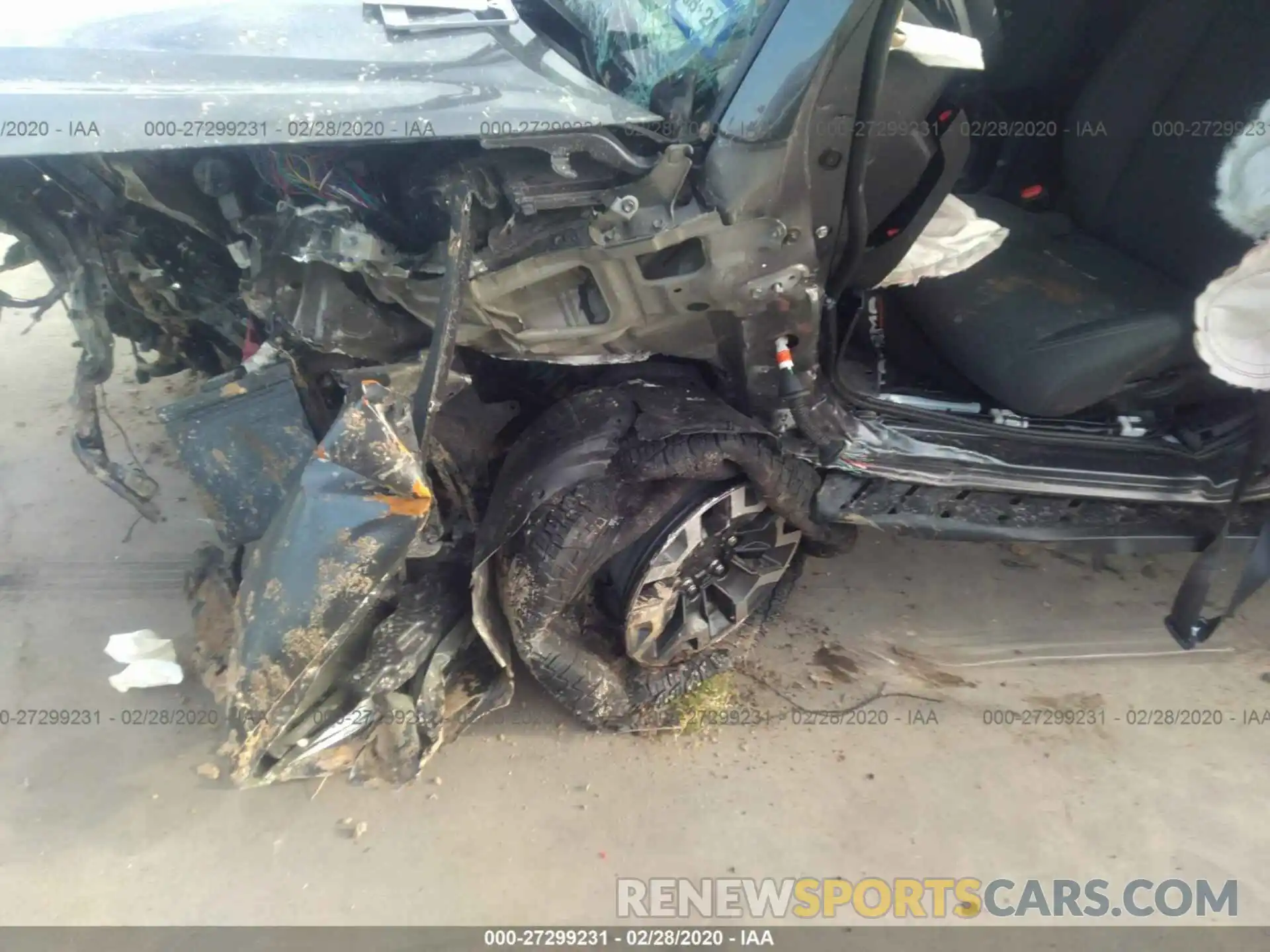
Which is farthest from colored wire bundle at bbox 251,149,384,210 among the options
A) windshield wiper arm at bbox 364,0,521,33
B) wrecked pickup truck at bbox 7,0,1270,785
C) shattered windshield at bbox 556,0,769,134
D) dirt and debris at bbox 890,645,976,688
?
dirt and debris at bbox 890,645,976,688

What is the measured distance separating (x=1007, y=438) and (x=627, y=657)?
1.04 m

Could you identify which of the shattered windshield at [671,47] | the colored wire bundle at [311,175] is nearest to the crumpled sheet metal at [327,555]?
the colored wire bundle at [311,175]

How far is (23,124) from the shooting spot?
4.12ft

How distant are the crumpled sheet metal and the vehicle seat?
139 centimetres

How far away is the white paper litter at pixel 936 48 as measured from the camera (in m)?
1.51

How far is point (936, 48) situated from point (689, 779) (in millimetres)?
1552

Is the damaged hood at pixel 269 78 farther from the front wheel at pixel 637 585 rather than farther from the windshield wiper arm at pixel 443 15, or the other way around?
the front wheel at pixel 637 585

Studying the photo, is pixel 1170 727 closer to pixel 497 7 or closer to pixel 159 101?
pixel 497 7

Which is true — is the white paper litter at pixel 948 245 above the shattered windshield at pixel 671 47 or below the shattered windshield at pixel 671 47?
below

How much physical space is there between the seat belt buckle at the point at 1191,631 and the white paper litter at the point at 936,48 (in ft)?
4.65

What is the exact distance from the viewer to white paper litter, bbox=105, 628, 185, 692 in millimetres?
2072

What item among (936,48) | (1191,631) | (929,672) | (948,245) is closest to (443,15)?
(936,48)

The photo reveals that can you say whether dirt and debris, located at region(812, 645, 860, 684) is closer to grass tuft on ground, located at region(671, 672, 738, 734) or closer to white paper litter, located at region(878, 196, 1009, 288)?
grass tuft on ground, located at region(671, 672, 738, 734)

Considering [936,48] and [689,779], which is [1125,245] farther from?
[689,779]
